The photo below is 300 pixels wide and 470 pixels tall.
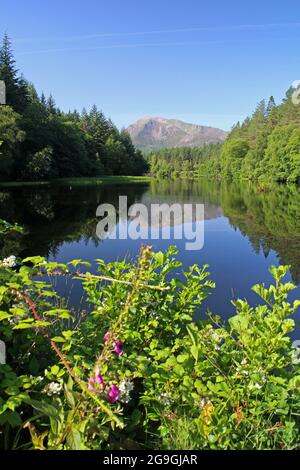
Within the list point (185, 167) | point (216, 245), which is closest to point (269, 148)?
point (216, 245)

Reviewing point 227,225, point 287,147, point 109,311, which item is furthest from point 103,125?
point 109,311

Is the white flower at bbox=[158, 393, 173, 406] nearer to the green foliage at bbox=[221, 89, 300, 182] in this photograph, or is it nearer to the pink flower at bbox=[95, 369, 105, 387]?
the pink flower at bbox=[95, 369, 105, 387]

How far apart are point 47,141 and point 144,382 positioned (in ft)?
224

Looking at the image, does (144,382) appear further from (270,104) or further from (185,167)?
(185,167)

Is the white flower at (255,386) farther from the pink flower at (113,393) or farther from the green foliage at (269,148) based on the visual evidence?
the green foliage at (269,148)

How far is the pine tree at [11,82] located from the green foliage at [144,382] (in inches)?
2617

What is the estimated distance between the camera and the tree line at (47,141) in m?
50.0

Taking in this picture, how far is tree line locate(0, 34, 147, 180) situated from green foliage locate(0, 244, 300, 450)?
41506mm

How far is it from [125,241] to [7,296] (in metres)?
14.5

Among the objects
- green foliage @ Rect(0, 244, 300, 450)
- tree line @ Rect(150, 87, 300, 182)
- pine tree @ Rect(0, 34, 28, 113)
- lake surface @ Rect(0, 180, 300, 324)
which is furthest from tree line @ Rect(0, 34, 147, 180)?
green foliage @ Rect(0, 244, 300, 450)

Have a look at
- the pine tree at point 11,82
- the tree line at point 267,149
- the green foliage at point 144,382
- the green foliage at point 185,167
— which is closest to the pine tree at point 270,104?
the tree line at point 267,149

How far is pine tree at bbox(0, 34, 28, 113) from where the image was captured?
61.9m

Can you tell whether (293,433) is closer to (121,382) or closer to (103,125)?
(121,382)
